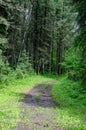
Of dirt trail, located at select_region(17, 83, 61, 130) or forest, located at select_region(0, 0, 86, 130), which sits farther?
forest, located at select_region(0, 0, 86, 130)

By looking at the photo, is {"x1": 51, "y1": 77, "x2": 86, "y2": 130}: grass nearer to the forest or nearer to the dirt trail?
the forest

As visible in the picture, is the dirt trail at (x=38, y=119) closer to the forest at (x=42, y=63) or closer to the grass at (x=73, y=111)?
the forest at (x=42, y=63)

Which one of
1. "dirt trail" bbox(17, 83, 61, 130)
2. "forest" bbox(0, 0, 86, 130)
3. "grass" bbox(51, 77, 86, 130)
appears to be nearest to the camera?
"dirt trail" bbox(17, 83, 61, 130)

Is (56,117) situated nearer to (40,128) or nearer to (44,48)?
(40,128)

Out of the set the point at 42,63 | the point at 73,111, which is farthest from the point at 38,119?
the point at 42,63

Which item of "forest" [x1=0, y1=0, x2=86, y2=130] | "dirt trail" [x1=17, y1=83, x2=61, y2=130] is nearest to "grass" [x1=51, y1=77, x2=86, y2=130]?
"forest" [x1=0, y1=0, x2=86, y2=130]

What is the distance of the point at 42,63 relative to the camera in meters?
44.9

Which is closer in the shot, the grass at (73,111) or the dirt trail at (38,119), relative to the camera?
the dirt trail at (38,119)

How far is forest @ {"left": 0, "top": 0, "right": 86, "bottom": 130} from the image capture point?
10875mm

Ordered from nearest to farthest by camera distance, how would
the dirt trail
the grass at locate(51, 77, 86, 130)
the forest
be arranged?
1. the dirt trail
2. the grass at locate(51, 77, 86, 130)
3. the forest

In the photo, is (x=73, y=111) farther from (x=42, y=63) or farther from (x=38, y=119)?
(x=42, y=63)

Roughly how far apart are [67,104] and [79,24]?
4983 mm

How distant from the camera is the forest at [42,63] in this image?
35.7 ft

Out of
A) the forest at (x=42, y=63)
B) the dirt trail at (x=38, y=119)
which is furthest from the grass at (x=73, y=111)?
the dirt trail at (x=38, y=119)
